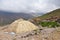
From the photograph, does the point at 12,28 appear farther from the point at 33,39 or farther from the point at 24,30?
the point at 33,39

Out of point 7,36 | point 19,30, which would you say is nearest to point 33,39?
point 7,36

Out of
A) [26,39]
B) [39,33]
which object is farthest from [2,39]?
[39,33]

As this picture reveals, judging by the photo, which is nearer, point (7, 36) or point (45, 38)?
point (45, 38)

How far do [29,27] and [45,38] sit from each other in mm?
3417

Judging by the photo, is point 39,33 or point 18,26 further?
point 18,26

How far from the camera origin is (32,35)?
40.3 feet

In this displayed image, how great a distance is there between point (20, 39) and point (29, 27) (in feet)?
9.52

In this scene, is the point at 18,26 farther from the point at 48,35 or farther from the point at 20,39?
the point at 48,35

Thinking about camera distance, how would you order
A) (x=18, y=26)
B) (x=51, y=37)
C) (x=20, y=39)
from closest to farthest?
(x=51, y=37) → (x=20, y=39) → (x=18, y=26)

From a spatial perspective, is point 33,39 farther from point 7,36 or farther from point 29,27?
point 29,27

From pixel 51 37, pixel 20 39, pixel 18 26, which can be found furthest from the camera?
pixel 18 26

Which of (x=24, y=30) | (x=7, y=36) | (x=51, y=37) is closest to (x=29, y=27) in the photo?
(x=24, y=30)

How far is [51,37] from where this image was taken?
1137 centimetres

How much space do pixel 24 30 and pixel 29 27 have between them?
592mm
